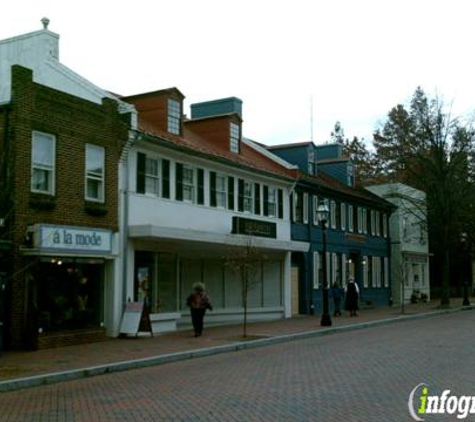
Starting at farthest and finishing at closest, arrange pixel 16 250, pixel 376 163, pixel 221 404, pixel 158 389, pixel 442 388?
1. pixel 376 163
2. pixel 16 250
3. pixel 158 389
4. pixel 442 388
5. pixel 221 404

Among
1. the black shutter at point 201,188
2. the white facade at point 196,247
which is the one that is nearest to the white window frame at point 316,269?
the white facade at point 196,247

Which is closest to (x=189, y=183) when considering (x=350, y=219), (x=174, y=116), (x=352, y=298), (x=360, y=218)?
(x=174, y=116)

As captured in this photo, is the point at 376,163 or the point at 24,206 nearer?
the point at 24,206

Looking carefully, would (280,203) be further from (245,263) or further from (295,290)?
(245,263)

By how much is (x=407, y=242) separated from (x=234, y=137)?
65.1ft

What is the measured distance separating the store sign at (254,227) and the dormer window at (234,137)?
138 inches

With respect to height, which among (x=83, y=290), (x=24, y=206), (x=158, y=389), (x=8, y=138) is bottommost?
(x=158, y=389)

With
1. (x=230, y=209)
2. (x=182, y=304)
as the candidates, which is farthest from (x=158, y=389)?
(x=230, y=209)

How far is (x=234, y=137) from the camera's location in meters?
29.2

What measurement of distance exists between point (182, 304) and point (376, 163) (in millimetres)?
41158

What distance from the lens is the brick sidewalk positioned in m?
14.5

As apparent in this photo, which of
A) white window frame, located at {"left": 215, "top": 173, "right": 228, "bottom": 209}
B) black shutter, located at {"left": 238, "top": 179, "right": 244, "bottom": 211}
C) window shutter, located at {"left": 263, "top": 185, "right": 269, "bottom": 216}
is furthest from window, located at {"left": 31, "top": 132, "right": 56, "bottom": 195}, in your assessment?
window shutter, located at {"left": 263, "top": 185, "right": 269, "bottom": 216}

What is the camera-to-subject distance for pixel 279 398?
34.7 ft

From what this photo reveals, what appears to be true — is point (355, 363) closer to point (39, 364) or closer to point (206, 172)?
point (39, 364)
